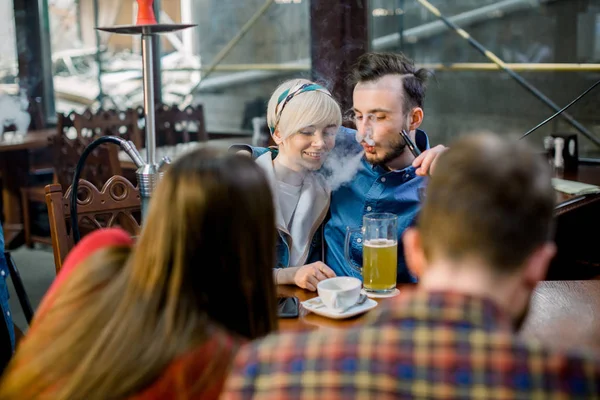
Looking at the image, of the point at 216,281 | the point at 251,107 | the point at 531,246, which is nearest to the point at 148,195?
the point at 216,281

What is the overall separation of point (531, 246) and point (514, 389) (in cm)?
20

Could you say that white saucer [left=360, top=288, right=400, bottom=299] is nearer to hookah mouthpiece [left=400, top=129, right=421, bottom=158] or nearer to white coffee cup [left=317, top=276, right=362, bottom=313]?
white coffee cup [left=317, top=276, right=362, bottom=313]

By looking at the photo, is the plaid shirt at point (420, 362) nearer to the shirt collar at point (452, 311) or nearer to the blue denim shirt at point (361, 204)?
the shirt collar at point (452, 311)

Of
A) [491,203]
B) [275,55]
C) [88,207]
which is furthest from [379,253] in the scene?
[275,55]

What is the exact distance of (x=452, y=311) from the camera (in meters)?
0.79

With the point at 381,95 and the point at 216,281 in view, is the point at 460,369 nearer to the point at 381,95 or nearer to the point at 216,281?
the point at 216,281

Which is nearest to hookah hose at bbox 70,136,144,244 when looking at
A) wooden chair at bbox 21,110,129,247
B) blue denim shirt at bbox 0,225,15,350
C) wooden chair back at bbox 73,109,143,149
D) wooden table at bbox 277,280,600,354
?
blue denim shirt at bbox 0,225,15,350

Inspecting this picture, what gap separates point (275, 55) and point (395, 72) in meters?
4.71

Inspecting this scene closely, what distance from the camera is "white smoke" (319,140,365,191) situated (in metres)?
2.23

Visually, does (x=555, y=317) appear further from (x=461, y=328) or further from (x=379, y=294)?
(x=461, y=328)

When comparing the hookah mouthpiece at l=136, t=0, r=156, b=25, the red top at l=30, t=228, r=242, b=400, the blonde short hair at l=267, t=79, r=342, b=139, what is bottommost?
the red top at l=30, t=228, r=242, b=400

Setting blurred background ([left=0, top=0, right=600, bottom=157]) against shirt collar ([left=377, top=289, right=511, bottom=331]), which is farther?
blurred background ([left=0, top=0, right=600, bottom=157])

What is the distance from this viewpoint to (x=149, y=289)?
988 millimetres

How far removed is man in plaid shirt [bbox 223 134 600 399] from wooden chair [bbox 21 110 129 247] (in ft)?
11.3
